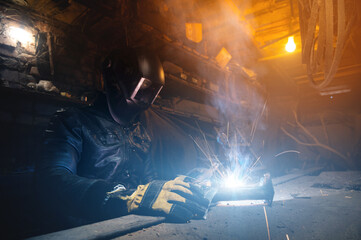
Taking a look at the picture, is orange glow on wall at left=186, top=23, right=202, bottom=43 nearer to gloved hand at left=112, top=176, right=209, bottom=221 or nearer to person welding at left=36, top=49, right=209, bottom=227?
person welding at left=36, top=49, right=209, bottom=227

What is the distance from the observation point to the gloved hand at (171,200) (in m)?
1.17

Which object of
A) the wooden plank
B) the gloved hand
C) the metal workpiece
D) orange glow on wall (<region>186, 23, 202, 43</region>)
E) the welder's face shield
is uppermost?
orange glow on wall (<region>186, 23, 202, 43</region>)

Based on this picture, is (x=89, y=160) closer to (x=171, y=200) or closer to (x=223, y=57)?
(x=171, y=200)

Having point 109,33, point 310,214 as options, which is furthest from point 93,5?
point 310,214

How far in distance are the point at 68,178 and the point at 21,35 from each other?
2568 mm

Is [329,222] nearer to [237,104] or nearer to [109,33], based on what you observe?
[109,33]

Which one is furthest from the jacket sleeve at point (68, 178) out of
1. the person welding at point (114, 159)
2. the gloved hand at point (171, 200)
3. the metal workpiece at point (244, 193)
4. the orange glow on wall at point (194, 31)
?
the orange glow on wall at point (194, 31)

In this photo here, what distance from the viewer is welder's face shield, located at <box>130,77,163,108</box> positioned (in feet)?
6.65

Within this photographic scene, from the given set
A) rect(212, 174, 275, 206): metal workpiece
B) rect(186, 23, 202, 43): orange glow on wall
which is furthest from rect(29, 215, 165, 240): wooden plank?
rect(186, 23, 202, 43): orange glow on wall

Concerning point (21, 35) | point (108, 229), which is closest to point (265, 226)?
point (108, 229)

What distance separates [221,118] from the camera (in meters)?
5.64

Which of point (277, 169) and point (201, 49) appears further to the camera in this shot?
point (277, 169)

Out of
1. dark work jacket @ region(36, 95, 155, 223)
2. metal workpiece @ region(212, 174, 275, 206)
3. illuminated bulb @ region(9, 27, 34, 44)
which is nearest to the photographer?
dark work jacket @ region(36, 95, 155, 223)

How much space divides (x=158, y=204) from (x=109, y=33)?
301cm
